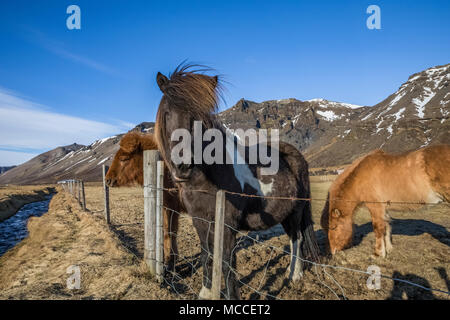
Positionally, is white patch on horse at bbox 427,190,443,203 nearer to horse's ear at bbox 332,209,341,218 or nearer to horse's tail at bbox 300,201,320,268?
horse's ear at bbox 332,209,341,218

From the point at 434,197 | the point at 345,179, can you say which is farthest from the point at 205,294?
the point at 434,197

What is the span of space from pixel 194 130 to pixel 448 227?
8436mm

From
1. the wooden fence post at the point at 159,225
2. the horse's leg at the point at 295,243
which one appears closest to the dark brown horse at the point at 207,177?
the wooden fence post at the point at 159,225

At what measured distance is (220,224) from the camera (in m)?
2.14

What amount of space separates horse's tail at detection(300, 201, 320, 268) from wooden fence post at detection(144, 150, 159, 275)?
253 cm

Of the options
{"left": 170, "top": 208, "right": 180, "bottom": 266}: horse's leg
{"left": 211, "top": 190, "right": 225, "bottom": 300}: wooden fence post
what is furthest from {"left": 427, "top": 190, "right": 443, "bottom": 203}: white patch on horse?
{"left": 170, "top": 208, "right": 180, "bottom": 266}: horse's leg

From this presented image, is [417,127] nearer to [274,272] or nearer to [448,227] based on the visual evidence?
[448,227]

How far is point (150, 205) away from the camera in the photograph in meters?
3.32

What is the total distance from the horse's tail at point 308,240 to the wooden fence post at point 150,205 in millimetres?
2529

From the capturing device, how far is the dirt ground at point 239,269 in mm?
3301

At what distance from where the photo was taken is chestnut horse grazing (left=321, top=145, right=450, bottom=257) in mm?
4219
